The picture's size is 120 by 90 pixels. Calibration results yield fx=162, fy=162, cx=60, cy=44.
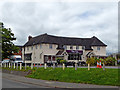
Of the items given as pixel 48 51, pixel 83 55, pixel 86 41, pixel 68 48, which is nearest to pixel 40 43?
pixel 48 51

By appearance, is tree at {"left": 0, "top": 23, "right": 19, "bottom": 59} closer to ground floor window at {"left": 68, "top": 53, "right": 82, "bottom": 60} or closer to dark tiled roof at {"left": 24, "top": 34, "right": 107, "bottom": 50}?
dark tiled roof at {"left": 24, "top": 34, "right": 107, "bottom": 50}

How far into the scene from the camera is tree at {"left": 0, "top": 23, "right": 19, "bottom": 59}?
32.8 m

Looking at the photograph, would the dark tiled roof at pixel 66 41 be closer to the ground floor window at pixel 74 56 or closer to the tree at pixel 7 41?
the ground floor window at pixel 74 56

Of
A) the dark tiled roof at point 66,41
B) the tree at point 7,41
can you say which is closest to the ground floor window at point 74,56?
the dark tiled roof at point 66,41

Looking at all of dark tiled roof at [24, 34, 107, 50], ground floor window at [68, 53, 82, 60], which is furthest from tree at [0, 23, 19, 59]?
ground floor window at [68, 53, 82, 60]

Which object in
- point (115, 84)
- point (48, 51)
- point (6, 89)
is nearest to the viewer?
point (6, 89)

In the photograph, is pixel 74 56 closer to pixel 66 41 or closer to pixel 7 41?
pixel 66 41

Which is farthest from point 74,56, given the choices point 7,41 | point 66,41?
point 7,41

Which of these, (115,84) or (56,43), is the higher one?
(56,43)

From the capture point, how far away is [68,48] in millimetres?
51906

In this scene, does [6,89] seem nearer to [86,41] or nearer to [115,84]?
[115,84]

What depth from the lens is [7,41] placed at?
33406mm

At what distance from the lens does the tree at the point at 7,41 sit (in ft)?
107

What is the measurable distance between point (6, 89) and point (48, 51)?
36850 millimetres
